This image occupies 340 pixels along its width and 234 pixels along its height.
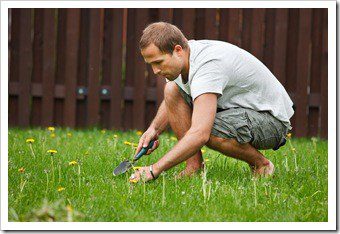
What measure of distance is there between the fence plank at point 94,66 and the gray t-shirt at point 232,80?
7.57 ft

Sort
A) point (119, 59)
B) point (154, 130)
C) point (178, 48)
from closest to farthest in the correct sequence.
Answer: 1. point (178, 48)
2. point (154, 130)
3. point (119, 59)

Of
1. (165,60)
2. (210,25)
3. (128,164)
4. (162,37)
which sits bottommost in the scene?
(128,164)

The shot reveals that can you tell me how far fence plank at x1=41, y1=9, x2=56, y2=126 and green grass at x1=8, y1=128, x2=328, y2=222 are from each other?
1609 mm

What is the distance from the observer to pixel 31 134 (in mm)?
5191

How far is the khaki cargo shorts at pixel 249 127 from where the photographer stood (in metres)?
3.60

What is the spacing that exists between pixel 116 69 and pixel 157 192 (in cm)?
276

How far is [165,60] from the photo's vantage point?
11.2 feet

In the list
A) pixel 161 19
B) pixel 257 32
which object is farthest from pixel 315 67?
pixel 161 19

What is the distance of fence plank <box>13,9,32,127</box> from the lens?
5926mm

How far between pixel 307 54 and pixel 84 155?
2.55m

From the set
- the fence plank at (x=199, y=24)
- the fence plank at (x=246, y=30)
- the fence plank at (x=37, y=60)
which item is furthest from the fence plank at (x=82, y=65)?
the fence plank at (x=246, y=30)

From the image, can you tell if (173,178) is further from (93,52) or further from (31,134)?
(93,52)

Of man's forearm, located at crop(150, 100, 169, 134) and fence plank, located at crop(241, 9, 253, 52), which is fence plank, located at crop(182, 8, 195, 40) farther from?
man's forearm, located at crop(150, 100, 169, 134)

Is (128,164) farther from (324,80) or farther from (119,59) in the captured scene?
(324,80)
